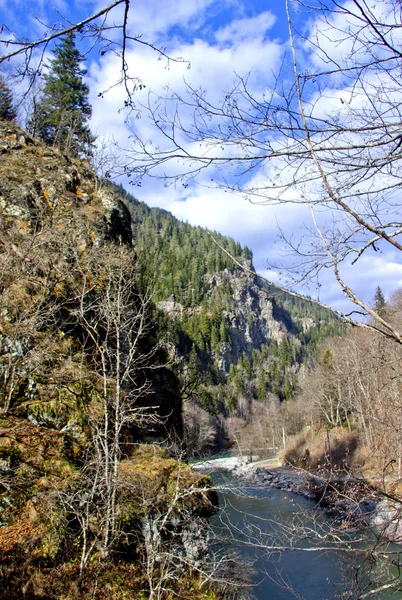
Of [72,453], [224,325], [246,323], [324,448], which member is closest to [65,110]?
[72,453]

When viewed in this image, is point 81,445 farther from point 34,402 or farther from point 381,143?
point 381,143

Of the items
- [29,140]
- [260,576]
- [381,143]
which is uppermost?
[29,140]

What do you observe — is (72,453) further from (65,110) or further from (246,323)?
(246,323)

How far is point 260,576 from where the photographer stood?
12188 mm

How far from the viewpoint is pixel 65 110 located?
23.0 metres

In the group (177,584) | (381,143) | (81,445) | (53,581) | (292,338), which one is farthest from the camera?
(292,338)

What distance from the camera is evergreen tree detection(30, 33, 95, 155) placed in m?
22.6

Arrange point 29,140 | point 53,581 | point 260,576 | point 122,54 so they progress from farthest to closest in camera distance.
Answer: point 29,140
point 260,576
point 53,581
point 122,54

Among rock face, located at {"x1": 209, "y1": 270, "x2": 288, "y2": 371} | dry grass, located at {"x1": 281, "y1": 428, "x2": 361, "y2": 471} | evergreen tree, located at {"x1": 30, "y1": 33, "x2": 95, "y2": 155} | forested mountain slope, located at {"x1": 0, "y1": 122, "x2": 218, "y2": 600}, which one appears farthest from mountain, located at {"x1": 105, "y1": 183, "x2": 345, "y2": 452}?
forested mountain slope, located at {"x1": 0, "y1": 122, "x2": 218, "y2": 600}

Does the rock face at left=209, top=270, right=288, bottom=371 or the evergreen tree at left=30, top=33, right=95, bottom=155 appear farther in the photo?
the rock face at left=209, top=270, right=288, bottom=371

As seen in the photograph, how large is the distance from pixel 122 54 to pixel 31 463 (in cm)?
Answer: 661

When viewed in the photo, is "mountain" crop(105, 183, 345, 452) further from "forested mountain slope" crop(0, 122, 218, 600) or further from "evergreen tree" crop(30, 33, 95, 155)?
"forested mountain slope" crop(0, 122, 218, 600)

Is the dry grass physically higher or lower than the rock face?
lower

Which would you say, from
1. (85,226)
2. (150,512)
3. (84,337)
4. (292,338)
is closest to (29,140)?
(85,226)
